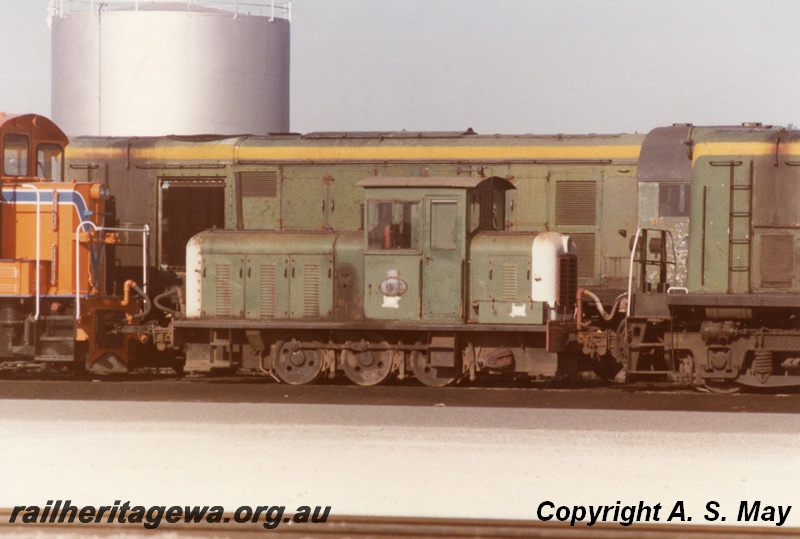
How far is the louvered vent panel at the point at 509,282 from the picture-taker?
1620 centimetres

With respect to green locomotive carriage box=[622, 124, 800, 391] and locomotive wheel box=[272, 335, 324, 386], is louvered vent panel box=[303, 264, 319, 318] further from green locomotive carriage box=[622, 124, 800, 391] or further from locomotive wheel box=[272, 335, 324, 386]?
green locomotive carriage box=[622, 124, 800, 391]

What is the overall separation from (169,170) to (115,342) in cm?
288

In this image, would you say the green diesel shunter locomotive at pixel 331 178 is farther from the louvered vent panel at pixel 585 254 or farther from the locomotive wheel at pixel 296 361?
the locomotive wheel at pixel 296 361

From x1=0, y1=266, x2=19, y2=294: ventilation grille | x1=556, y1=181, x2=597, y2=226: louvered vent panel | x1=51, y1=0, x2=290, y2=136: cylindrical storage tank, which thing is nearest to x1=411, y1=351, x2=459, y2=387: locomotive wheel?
x1=556, y1=181, x2=597, y2=226: louvered vent panel

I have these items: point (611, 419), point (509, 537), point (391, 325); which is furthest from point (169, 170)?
point (509, 537)

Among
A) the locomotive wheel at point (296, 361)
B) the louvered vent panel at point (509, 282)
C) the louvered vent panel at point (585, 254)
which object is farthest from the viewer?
the louvered vent panel at point (585, 254)

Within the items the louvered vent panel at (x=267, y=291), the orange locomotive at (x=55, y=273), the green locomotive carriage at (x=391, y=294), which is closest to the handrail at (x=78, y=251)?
the orange locomotive at (x=55, y=273)

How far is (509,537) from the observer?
8445 mm

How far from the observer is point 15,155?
1756 cm

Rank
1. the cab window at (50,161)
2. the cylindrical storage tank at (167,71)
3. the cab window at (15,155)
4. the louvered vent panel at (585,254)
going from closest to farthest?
the cab window at (15,155) < the louvered vent panel at (585,254) < the cab window at (50,161) < the cylindrical storage tank at (167,71)

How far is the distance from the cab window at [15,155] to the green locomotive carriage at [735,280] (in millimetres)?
8727

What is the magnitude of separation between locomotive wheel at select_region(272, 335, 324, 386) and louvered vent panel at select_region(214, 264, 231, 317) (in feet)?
2.96

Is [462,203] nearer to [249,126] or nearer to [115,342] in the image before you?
[115,342]

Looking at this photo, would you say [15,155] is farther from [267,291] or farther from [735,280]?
[735,280]
